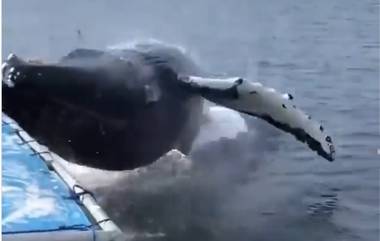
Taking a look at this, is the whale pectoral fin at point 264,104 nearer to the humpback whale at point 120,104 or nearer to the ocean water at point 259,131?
the humpback whale at point 120,104

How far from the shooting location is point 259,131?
19.4m

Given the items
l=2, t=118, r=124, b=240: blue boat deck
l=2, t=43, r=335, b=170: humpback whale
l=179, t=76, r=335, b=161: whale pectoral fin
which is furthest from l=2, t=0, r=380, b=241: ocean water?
l=2, t=118, r=124, b=240: blue boat deck

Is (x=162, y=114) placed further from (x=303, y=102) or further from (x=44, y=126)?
(x=303, y=102)

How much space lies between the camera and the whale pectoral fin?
14.2m

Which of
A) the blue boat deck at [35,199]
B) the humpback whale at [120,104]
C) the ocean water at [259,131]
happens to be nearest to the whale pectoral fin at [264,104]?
the humpback whale at [120,104]

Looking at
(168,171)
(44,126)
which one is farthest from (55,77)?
(168,171)

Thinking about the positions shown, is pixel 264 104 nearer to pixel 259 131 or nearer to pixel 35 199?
pixel 35 199

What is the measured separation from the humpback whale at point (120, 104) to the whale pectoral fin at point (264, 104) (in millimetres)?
16

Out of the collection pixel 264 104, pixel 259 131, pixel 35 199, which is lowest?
pixel 259 131

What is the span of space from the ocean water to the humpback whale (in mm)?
1140

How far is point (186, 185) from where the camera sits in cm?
1631

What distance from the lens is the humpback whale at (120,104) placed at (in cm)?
1275

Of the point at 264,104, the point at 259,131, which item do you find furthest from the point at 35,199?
the point at 259,131

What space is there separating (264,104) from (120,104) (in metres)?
2.37
